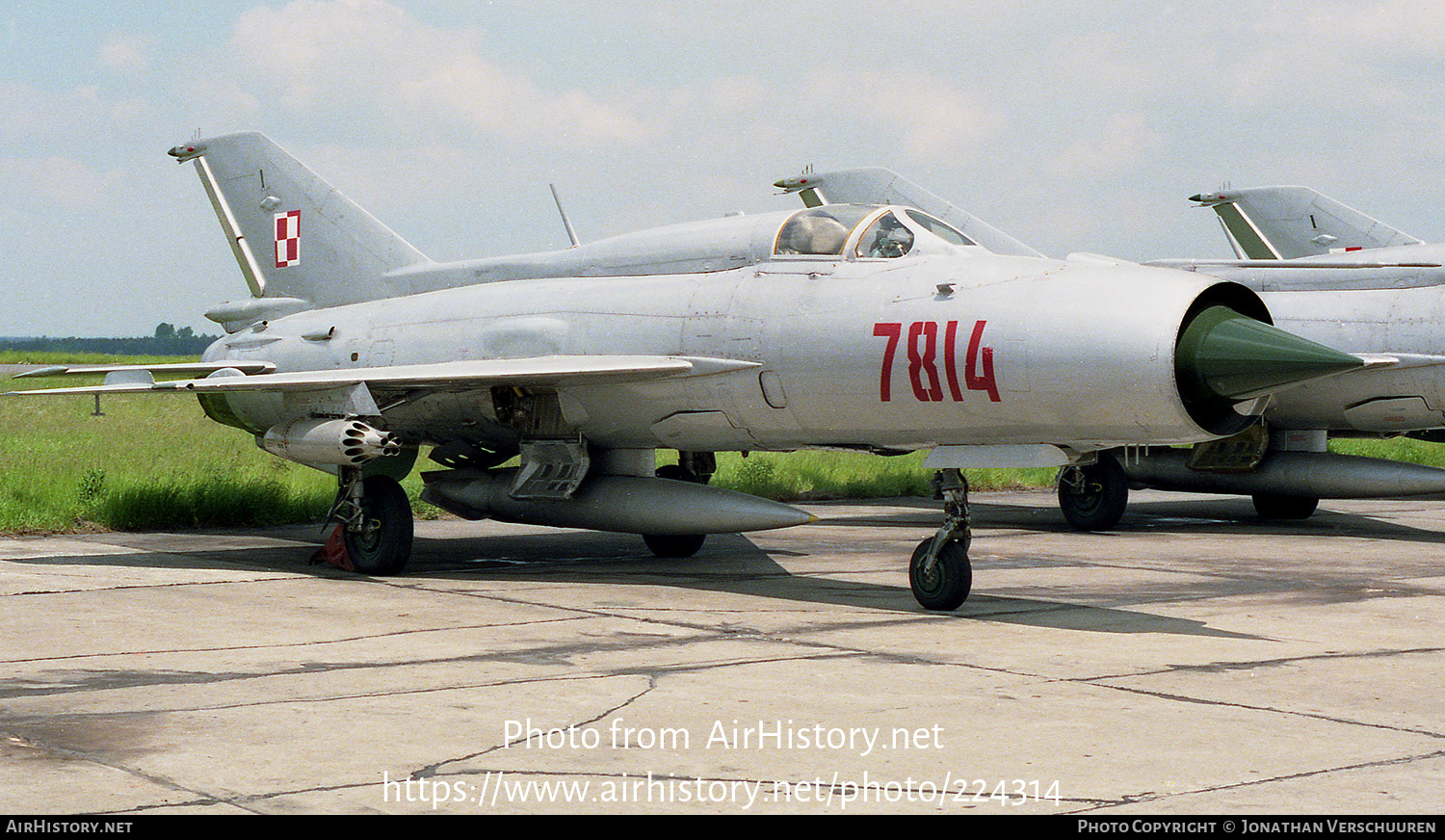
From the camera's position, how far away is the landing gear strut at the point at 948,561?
383 inches

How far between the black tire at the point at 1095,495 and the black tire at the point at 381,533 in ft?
24.2

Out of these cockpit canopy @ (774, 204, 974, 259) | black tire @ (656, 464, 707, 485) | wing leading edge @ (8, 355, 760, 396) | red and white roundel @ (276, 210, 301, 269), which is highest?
red and white roundel @ (276, 210, 301, 269)

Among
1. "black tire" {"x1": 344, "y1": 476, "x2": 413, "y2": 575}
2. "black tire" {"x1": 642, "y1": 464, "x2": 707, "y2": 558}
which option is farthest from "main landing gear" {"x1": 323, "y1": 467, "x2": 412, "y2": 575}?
"black tire" {"x1": 642, "y1": 464, "x2": 707, "y2": 558}

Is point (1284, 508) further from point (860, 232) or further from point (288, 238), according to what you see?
point (288, 238)

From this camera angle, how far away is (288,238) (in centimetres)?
1537

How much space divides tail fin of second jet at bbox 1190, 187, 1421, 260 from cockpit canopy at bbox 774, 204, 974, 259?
11768 millimetres

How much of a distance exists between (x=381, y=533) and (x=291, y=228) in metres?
4.57

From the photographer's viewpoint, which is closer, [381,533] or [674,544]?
[381,533]

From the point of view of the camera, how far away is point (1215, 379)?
8539 millimetres

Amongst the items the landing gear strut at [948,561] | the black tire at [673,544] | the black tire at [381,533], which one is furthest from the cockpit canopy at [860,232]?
the black tire at [381,533]

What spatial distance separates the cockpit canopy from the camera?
10.5 meters

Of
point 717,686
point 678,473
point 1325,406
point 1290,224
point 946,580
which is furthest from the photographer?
point 1290,224

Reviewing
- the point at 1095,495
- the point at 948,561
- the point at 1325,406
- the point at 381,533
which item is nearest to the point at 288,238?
→ the point at 381,533

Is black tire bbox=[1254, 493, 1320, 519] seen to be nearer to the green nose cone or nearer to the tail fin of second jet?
the tail fin of second jet
